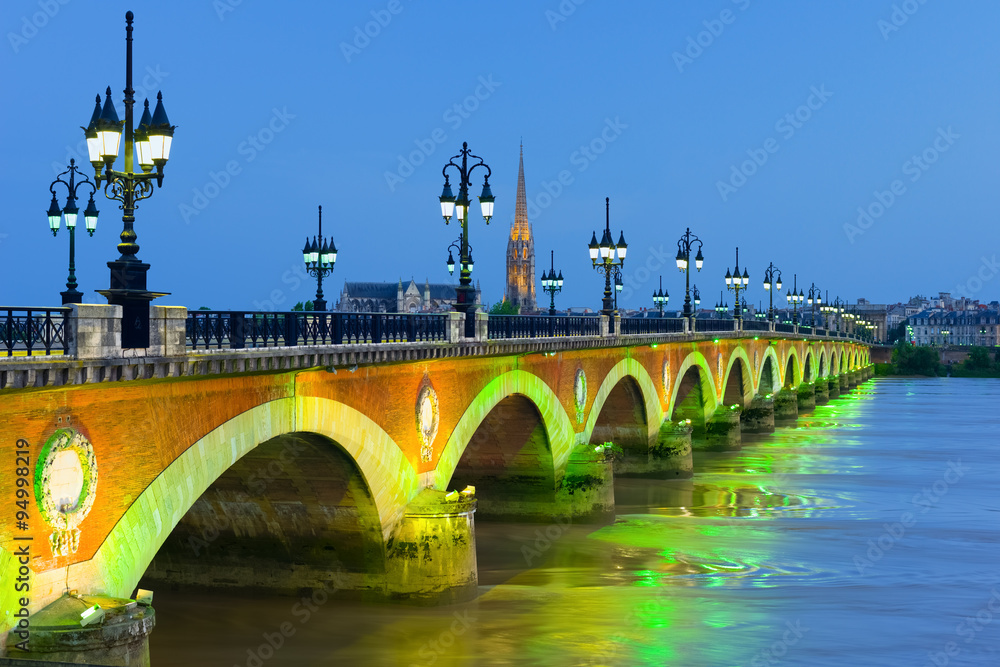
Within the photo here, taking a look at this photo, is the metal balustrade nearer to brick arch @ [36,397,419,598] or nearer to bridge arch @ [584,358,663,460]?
bridge arch @ [584,358,663,460]

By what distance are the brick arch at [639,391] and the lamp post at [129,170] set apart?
21509 mm

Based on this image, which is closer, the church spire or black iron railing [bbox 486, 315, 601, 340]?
black iron railing [bbox 486, 315, 601, 340]

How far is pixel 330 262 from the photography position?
1102 inches

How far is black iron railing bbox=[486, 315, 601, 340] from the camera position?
25.2 metres

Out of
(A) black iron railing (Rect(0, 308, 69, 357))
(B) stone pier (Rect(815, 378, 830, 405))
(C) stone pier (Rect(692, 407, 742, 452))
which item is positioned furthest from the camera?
(B) stone pier (Rect(815, 378, 830, 405))

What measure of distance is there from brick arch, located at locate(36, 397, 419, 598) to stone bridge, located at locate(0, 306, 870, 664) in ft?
0.10

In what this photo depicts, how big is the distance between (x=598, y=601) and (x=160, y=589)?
8463mm

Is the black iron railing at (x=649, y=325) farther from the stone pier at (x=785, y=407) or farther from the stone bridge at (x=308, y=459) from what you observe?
the stone pier at (x=785, y=407)

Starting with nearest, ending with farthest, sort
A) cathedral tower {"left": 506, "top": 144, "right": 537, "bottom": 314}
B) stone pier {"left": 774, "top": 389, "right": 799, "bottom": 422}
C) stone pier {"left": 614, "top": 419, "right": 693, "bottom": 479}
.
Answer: stone pier {"left": 614, "top": 419, "right": 693, "bottom": 479} < stone pier {"left": 774, "top": 389, "right": 799, "bottom": 422} < cathedral tower {"left": 506, "top": 144, "right": 537, "bottom": 314}

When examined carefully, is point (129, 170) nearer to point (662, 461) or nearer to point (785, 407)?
point (662, 461)

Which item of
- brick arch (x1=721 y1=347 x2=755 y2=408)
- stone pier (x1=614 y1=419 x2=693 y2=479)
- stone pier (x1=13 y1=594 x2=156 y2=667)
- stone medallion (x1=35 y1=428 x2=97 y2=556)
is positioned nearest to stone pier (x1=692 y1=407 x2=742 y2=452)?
brick arch (x1=721 y1=347 x2=755 y2=408)

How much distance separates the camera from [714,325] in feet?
187

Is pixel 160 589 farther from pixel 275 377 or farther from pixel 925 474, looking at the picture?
pixel 925 474

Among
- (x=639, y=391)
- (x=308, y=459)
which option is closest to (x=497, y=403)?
(x=308, y=459)
